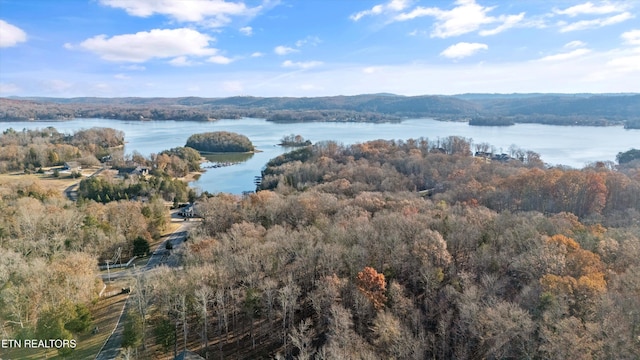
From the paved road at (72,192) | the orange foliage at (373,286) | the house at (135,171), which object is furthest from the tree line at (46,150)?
the orange foliage at (373,286)

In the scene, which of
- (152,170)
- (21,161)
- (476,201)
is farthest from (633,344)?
(21,161)

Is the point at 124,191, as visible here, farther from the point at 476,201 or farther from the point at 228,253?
the point at 476,201

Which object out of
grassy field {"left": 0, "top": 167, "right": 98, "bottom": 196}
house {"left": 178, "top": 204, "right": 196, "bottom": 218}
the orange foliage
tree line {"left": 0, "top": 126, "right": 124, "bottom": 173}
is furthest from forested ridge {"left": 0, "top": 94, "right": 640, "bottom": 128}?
the orange foliage

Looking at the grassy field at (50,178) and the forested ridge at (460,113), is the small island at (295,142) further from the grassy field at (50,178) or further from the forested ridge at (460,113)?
the forested ridge at (460,113)

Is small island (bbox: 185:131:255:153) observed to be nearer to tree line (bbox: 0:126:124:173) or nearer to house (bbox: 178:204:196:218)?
tree line (bbox: 0:126:124:173)

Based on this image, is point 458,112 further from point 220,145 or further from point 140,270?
point 140,270
